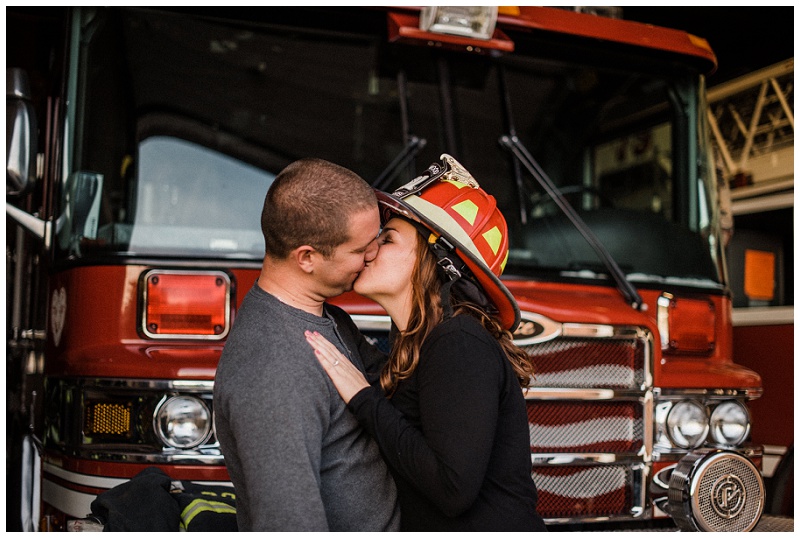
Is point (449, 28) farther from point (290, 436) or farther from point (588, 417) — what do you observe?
point (290, 436)

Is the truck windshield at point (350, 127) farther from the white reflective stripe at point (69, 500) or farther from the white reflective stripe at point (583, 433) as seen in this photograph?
the white reflective stripe at point (69, 500)

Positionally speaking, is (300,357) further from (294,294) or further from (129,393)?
(129,393)

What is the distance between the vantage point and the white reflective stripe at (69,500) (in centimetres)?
254

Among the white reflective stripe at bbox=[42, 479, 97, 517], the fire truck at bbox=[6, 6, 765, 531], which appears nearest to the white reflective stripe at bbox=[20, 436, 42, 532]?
the fire truck at bbox=[6, 6, 765, 531]

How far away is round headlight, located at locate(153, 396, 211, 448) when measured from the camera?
2508 mm

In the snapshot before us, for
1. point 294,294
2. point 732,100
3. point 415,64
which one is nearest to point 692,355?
point 415,64

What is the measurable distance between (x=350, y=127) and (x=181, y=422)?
A: 4.04 ft

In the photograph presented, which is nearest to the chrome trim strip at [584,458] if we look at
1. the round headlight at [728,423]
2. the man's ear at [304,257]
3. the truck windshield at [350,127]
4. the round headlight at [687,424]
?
the round headlight at [687,424]

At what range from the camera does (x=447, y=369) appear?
68.7 inches

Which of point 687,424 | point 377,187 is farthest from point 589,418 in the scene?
point 377,187

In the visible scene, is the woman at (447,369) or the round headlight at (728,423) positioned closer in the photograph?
the woman at (447,369)

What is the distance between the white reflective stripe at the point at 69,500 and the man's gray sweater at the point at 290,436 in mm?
868

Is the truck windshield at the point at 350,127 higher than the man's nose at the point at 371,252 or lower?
higher

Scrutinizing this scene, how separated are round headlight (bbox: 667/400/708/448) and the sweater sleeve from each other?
1.39 meters
